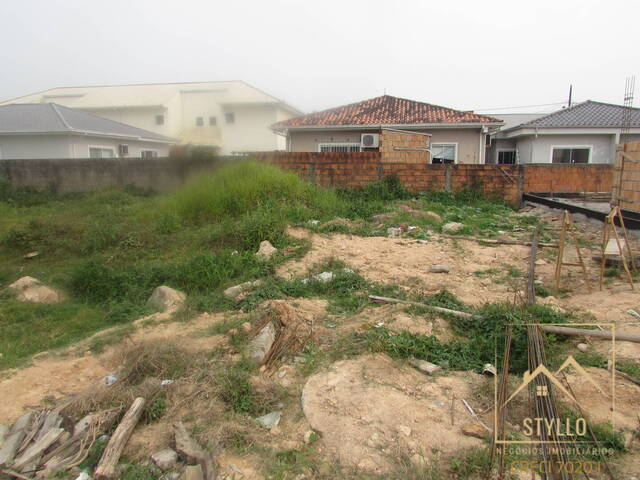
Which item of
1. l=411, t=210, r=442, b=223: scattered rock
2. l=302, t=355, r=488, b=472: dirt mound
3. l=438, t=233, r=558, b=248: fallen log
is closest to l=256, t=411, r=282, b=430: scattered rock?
l=302, t=355, r=488, b=472: dirt mound

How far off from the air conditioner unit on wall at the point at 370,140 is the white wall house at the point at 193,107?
285 centimetres

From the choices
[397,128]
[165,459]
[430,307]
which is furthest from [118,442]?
[397,128]

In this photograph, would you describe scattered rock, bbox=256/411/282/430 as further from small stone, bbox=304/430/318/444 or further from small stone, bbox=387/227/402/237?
small stone, bbox=387/227/402/237

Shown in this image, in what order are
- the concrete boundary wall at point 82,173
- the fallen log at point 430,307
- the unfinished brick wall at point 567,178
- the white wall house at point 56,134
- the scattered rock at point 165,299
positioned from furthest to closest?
1. the white wall house at point 56,134
2. the concrete boundary wall at point 82,173
3. the unfinished brick wall at point 567,178
4. the scattered rock at point 165,299
5. the fallen log at point 430,307

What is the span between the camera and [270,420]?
237 centimetres

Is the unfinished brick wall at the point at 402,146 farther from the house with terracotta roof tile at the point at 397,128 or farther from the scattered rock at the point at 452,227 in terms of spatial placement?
the scattered rock at the point at 452,227

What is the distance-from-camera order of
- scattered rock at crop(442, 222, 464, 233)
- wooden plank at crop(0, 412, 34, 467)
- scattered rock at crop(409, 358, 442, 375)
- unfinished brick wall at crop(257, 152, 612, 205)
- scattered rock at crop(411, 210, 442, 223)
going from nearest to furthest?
1. wooden plank at crop(0, 412, 34, 467)
2. scattered rock at crop(409, 358, 442, 375)
3. scattered rock at crop(442, 222, 464, 233)
4. scattered rock at crop(411, 210, 442, 223)
5. unfinished brick wall at crop(257, 152, 612, 205)

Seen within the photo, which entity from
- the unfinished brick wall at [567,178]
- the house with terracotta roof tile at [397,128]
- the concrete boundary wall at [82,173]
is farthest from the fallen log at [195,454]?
the house with terracotta roof tile at [397,128]

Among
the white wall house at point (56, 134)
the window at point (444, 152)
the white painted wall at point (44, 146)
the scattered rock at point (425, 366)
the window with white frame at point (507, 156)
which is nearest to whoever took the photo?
the scattered rock at point (425, 366)

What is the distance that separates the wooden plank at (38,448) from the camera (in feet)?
6.92

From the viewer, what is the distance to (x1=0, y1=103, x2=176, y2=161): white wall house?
12.7m

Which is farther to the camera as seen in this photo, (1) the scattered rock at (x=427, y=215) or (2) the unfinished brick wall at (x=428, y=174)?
(2) the unfinished brick wall at (x=428, y=174)

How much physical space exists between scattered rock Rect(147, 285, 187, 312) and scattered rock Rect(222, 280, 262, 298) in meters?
0.49

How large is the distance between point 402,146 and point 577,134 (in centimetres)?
851
